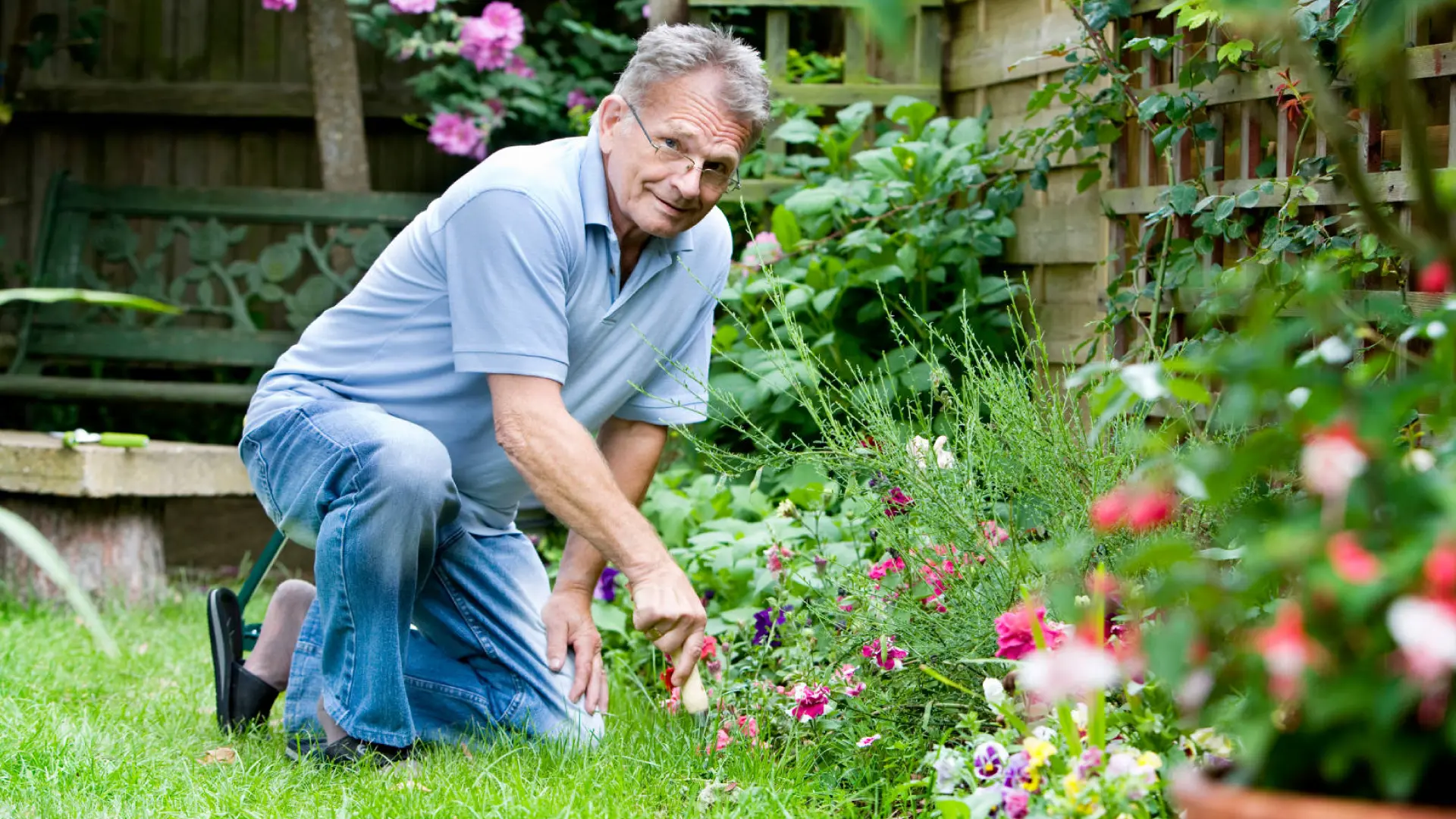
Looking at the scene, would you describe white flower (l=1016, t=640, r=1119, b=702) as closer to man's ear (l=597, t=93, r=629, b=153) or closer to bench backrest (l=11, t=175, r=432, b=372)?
man's ear (l=597, t=93, r=629, b=153)

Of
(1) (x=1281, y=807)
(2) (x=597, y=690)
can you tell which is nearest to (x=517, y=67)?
(2) (x=597, y=690)

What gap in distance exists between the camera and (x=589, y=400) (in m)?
2.30

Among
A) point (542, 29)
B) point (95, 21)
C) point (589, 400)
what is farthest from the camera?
point (95, 21)

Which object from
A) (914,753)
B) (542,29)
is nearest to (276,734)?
(914,753)

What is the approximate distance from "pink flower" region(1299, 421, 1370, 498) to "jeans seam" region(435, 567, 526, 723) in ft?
6.05

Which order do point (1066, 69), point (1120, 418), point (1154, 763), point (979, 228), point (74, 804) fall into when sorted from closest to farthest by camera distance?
1. point (1154, 763)
2. point (74, 804)
3. point (1120, 418)
4. point (1066, 69)
5. point (979, 228)

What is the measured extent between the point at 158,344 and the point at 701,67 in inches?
114

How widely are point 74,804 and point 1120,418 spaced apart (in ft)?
4.94

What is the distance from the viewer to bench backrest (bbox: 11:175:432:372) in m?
4.34

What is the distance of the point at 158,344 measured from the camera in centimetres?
434

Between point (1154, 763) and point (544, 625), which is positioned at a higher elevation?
point (1154, 763)

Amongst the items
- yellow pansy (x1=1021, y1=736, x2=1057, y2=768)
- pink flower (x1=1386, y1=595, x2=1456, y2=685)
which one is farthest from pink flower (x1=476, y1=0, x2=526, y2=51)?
pink flower (x1=1386, y1=595, x2=1456, y2=685)

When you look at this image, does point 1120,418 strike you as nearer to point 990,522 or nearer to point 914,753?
point 990,522

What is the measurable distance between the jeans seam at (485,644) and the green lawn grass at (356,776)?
18cm
